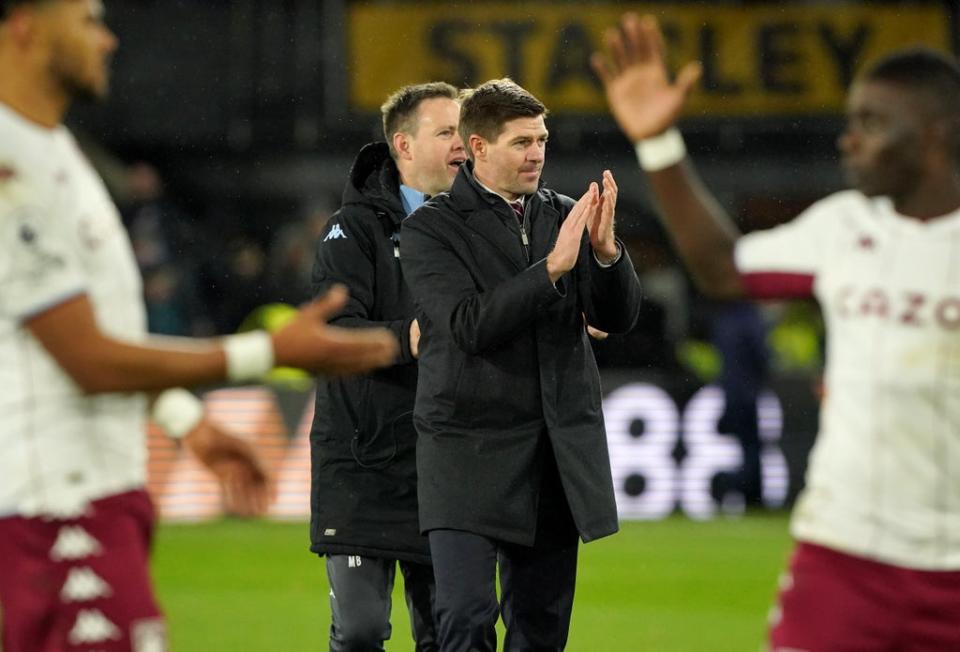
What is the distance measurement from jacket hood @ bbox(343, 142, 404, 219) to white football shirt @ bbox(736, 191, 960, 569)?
2579mm

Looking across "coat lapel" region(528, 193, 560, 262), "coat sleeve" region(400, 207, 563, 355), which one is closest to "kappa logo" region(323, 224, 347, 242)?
"coat sleeve" region(400, 207, 563, 355)

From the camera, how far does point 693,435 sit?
13.4 meters

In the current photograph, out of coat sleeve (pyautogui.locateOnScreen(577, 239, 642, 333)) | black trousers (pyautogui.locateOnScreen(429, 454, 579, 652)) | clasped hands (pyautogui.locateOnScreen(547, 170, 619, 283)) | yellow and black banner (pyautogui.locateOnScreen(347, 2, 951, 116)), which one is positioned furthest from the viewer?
yellow and black banner (pyautogui.locateOnScreen(347, 2, 951, 116))

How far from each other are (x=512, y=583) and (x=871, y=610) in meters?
2.00

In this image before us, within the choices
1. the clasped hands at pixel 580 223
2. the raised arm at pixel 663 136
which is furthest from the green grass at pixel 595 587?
the raised arm at pixel 663 136

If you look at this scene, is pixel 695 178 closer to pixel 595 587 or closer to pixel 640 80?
pixel 640 80

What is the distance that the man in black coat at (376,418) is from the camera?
19.7 ft

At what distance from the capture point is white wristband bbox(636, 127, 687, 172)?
144 inches

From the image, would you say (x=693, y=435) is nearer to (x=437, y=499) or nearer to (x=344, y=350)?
(x=437, y=499)

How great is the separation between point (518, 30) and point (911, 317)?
15340 millimetres

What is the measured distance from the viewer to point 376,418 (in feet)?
20.0

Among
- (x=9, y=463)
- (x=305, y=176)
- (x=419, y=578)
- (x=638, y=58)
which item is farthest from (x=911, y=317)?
(x=305, y=176)

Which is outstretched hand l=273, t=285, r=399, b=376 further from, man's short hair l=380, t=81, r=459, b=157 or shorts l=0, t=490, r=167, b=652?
man's short hair l=380, t=81, r=459, b=157

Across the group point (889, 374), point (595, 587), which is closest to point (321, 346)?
point (889, 374)
